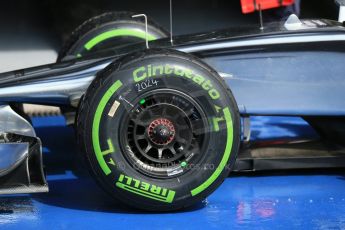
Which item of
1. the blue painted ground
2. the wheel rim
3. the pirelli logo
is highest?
the wheel rim

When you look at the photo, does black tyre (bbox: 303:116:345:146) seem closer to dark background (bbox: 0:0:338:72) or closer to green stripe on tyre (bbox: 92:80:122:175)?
green stripe on tyre (bbox: 92:80:122:175)

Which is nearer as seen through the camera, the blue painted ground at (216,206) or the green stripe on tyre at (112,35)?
the blue painted ground at (216,206)

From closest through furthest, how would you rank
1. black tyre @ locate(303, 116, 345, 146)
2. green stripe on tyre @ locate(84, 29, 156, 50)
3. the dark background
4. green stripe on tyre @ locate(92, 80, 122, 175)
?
green stripe on tyre @ locate(92, 80, 122, 175) → black tyre @ locate(303, 116, 345, 146) → green stripe on tyre @ locate(84, 29, 156, 50) → the dark background

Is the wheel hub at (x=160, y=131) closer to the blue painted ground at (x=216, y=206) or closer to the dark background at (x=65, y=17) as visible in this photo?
the blue painted ground at (x=216, y=206)

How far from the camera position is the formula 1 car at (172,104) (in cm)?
331

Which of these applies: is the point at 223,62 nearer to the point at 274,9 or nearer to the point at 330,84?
the point at 330,84

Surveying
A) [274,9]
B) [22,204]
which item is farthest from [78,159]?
[274,9]

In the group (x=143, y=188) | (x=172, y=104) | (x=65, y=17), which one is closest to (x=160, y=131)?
(x=172, y=104)

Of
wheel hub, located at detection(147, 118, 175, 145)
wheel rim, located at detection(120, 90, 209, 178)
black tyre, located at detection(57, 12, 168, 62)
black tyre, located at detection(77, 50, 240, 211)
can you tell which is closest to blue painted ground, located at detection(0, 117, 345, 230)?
black tyre, located at detection(77, 50, 240, 211)

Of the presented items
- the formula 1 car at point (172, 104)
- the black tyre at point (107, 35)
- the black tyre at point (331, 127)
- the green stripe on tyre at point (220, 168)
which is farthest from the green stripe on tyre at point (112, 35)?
the green stripe on tyre at point (220, 168)

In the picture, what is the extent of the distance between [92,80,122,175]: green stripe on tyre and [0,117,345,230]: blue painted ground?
0.29 meters

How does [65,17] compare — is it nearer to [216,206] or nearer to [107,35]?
[107,35]

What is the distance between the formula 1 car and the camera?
331 centimetres

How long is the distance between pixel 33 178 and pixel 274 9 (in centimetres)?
294
